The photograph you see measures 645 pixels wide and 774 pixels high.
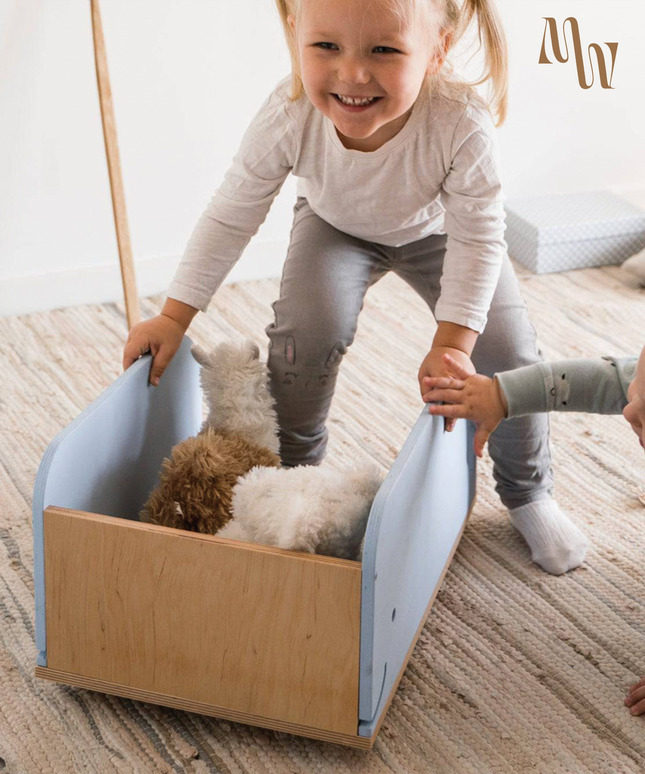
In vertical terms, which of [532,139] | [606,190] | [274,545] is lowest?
[606,190]

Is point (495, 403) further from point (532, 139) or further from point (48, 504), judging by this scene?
point (532, 139)

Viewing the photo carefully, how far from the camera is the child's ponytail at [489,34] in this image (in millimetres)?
929

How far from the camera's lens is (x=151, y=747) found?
2.69 ft

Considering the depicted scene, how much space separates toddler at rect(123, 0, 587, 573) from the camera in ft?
2.87

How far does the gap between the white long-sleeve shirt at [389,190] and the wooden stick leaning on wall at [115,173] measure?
0.57m

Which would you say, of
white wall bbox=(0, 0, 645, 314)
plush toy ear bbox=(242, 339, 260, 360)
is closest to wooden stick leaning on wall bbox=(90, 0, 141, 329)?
white wall bbox=(0, 0, 645, 314)

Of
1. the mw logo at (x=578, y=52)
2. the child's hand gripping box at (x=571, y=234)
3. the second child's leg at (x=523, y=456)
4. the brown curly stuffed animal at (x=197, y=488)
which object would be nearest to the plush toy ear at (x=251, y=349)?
the brown curly stuffed animal at (x=197, y=488)

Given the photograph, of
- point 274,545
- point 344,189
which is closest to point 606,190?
point 344,189

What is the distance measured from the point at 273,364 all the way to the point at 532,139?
112 centimetres

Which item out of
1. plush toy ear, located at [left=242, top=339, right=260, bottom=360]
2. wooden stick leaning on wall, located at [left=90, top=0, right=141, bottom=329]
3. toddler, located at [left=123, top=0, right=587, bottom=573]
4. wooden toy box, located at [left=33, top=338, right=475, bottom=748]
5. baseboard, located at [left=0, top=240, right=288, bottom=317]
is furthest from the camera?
baseboard, located at [left=0, top=240, right=288, bottom=317]

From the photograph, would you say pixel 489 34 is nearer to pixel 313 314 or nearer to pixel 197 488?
pixel 313 314

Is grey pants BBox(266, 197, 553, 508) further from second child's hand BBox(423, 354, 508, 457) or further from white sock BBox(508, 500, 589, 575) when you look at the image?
second child's hand BBox(423, 354, 508, 457)

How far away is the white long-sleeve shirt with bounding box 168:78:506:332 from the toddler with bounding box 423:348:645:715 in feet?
0.22

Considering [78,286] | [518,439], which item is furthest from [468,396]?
[78,286]
